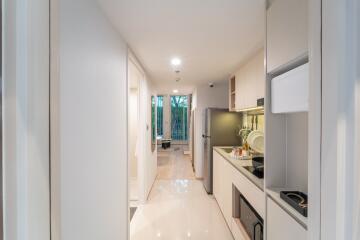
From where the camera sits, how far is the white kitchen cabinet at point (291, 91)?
1057 millimetres

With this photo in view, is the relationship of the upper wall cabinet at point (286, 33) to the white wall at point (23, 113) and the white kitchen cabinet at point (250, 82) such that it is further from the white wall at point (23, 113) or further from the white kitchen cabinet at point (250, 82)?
the white wall at point (23, 113)

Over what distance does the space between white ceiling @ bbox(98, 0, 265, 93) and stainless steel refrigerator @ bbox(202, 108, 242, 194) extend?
3.77 ft

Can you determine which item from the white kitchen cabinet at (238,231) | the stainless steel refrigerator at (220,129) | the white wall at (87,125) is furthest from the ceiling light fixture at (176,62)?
the white kitchen cabinet at (238,231)

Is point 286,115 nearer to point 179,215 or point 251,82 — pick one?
point 251,82

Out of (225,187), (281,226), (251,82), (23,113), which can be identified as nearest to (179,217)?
(225,187)

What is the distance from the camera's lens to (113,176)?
1793 millimetres

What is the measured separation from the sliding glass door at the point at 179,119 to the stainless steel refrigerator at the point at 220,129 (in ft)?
19.7

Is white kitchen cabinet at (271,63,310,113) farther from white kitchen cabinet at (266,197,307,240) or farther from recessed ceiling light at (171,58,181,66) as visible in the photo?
recessed ceiling light at (171,58,181,66)

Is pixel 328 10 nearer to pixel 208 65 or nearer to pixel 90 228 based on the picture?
pixel 90 228

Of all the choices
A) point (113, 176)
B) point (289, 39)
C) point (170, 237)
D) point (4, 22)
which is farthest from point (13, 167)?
point (170, 237)

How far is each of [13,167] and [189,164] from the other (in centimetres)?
597

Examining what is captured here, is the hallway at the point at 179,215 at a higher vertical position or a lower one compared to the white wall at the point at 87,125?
lower

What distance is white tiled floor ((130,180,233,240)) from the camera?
2.53 m

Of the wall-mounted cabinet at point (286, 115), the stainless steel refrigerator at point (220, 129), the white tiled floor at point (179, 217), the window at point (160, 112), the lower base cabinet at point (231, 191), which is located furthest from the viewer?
the window at point (160, 112)
